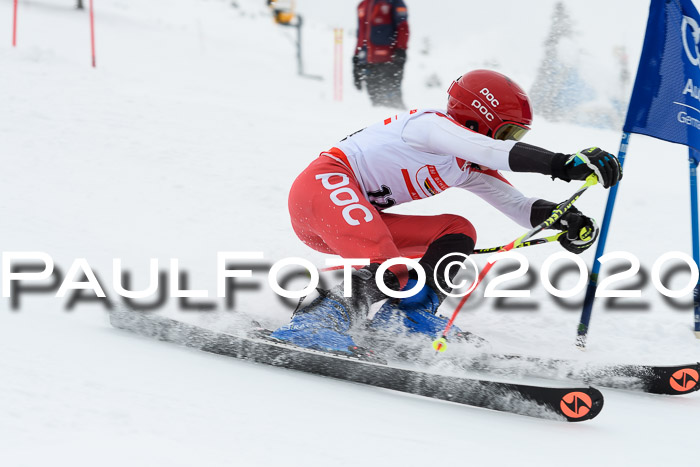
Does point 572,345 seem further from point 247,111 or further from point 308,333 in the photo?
point 247,111

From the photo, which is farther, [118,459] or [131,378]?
[131,378]

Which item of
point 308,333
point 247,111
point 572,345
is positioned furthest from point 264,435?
point 247,111

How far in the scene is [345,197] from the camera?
10.0ft

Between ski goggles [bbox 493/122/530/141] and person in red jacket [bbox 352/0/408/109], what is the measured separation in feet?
19.1

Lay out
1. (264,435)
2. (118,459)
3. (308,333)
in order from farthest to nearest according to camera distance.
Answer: (308,333), (264,435), (118,459)

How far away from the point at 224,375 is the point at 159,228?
265 centimetres

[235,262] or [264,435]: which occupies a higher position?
[264,435]

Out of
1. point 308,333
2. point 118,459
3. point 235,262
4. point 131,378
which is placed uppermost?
point 118,459

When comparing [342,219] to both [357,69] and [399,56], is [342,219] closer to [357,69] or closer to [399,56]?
[399,56]

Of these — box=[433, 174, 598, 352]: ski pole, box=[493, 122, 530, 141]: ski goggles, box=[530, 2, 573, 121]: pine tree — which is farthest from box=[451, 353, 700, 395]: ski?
box=[530, 2, 573, 121]: pine tree

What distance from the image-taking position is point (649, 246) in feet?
16.3

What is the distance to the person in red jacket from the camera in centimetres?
848

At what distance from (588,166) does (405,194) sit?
3.13 feet

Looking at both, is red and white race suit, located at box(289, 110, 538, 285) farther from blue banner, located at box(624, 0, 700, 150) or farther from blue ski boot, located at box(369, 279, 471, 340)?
blue banner, located at box(624, 0, 700, 150)
